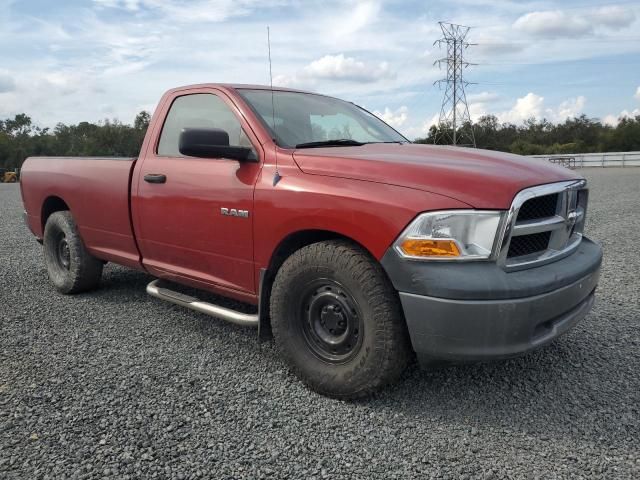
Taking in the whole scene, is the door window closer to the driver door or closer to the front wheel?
the driver door

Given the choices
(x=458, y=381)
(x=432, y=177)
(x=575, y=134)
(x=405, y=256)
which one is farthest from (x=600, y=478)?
(x=575, y=134)

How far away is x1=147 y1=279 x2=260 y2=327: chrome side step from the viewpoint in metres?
3.23

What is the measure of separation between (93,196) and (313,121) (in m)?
2.09

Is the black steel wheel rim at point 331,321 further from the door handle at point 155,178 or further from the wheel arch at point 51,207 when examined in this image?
the wheel arch at point 51,207

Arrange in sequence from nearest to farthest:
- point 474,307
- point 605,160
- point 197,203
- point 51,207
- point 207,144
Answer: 1. point 474,307
2. point 207,144
3. point 197,203
4. point 51,207
5. point 605,160

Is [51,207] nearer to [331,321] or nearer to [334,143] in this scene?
→ [334,143]

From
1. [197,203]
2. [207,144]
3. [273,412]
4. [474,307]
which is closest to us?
[474,307]

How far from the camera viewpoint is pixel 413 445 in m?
2.44

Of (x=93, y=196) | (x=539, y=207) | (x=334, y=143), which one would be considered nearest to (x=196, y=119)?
(x=334, y=143)

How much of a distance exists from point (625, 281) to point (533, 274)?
127 inches

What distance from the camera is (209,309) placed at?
11.5 ft

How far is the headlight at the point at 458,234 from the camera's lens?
7.98 ft

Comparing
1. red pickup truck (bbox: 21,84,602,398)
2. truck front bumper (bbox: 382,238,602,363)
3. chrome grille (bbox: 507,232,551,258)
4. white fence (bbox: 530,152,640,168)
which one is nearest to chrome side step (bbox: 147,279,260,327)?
red pickup truck (bbox: 21,84,602,398)

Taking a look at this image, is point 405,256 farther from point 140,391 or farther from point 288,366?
point 140,391
